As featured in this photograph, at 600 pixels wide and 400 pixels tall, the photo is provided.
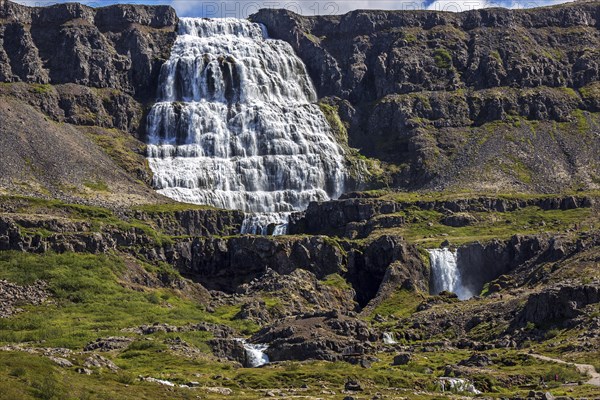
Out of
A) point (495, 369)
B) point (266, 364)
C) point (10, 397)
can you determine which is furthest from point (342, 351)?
point (10, 397)

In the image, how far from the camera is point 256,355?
184000 millimetres

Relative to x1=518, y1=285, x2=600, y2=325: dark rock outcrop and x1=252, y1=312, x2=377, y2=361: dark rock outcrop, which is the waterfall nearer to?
x1=252, y1=312, x2=377, y2=361: dark rock outcrop

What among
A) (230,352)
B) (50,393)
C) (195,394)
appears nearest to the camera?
(50,393)

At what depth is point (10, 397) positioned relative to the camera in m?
97.3

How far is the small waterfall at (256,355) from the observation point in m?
181

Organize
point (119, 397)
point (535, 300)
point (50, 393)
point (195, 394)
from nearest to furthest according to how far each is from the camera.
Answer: point (50, 393) < point (119, 397) < point (195, 394) < point (535, 300)

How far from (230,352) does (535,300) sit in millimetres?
57212

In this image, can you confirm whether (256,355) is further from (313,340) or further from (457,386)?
(457,386)

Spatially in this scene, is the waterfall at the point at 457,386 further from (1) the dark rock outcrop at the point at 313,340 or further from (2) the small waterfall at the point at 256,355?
(2) the small waterfall at the point at 256,355

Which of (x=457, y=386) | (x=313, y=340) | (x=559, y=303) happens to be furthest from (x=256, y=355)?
(x=559, y=303)

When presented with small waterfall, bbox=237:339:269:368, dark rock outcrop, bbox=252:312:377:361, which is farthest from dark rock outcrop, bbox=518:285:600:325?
small waterfall, bbox=237:339:269:368

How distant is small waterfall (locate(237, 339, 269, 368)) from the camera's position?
181375mm

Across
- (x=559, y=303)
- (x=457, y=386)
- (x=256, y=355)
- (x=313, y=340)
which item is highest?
(x=559, y=303)

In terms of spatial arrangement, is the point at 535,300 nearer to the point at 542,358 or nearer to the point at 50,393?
the point at 542,358
